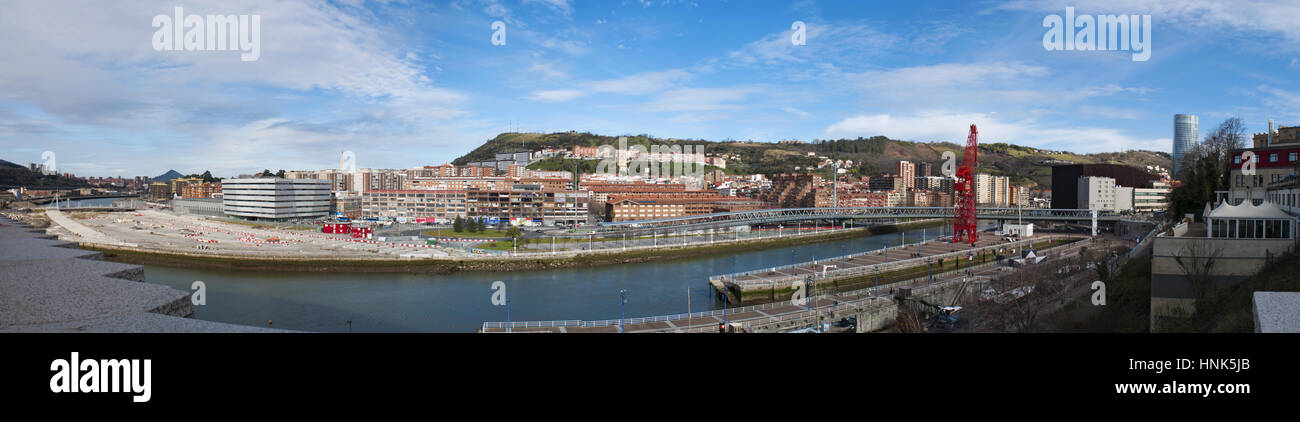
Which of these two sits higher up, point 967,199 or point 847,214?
point 967,199

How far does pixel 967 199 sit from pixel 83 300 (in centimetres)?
1866

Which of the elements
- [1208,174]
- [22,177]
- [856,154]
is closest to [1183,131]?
[856,154]

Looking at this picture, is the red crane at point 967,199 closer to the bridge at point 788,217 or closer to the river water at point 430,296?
the bridge at point 788,217

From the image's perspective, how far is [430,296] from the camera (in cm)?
984

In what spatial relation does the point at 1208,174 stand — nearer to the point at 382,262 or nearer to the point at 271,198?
the point at 382,262

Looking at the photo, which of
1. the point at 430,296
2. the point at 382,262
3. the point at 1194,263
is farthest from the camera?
the point at 382,262

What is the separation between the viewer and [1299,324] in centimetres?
155

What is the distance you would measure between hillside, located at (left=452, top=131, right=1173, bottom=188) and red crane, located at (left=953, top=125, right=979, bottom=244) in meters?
31.0

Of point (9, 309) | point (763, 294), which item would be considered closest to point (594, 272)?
point (763, 294)

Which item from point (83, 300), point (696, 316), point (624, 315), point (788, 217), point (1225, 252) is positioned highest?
point (1225, 252)

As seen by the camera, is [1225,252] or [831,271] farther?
[831,271]
